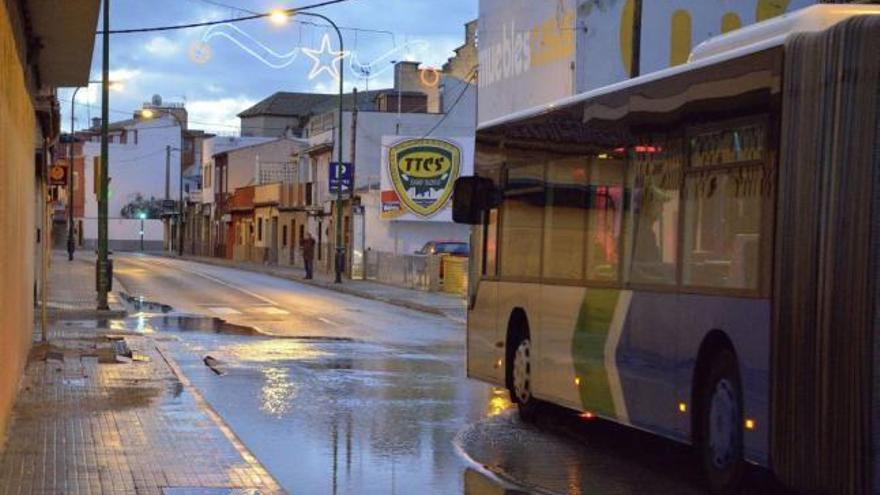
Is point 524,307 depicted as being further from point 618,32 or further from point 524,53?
point 524,53

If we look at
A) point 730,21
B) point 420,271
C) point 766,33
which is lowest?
point 420,271

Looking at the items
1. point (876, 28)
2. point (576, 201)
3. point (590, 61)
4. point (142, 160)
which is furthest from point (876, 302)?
point (142, 160)

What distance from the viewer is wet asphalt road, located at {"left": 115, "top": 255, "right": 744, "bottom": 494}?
9.27m

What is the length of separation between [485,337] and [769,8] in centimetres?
1611

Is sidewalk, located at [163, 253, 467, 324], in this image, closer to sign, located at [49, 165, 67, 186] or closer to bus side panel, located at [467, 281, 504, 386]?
sign, located at [49, 165, 67, 186]

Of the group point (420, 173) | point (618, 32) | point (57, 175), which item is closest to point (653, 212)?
point (618, 32)

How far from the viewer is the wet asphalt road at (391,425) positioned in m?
9.27

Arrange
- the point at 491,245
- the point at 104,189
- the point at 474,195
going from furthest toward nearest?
1. the point at 104,189
2. the point at 491,245
3. the point at 474,195

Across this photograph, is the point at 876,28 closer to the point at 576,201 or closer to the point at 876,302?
the point at 876,302

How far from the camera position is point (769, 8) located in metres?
26.1

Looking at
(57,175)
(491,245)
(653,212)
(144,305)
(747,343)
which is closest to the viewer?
(747,343)

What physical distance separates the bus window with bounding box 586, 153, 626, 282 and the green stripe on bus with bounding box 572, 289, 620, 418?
177mm

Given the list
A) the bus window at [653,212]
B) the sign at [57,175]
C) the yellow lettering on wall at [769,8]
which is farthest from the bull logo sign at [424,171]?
the bus window at [653,212]

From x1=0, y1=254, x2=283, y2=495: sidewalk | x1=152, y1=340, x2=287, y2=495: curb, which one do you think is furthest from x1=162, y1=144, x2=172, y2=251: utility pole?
x1=0, y1=254, x2=283, y2=495: sidewalk
